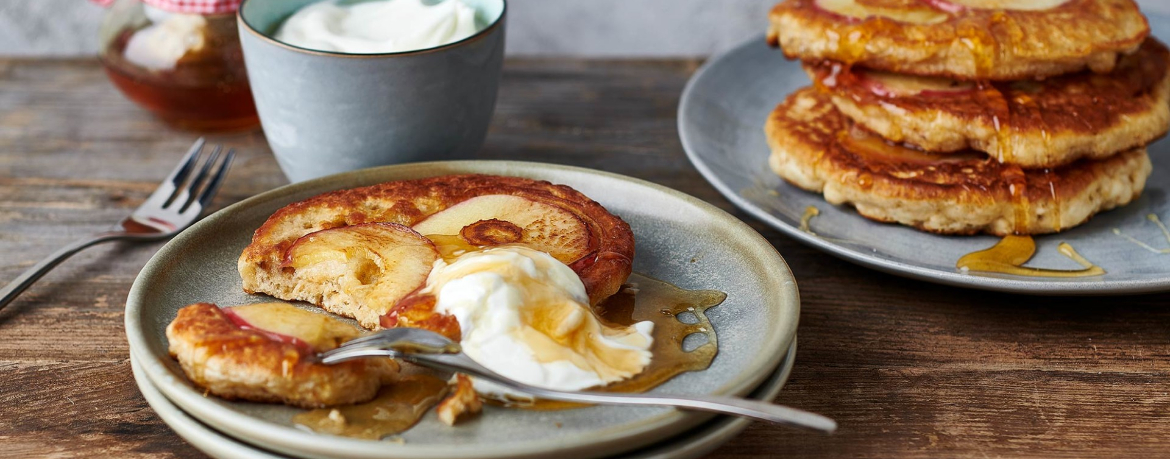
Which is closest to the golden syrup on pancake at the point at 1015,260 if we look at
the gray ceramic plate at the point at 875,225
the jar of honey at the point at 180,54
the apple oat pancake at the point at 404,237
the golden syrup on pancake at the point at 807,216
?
the gray ceramic plate at the point at 875,225

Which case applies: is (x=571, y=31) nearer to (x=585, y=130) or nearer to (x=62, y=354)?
(x=585, y=130)

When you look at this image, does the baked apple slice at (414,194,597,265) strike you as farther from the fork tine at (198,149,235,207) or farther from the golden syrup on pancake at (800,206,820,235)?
the fork tine at (198,149,235,207)

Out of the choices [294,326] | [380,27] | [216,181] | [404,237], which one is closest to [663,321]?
[404,237]

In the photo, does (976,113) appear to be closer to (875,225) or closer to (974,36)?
(974,36)

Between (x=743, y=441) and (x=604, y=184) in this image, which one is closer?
(x=743, y=441)

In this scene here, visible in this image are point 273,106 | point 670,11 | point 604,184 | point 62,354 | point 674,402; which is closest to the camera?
point 674,402

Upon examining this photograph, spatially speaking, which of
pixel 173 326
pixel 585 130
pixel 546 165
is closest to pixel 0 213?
pixel 173 326

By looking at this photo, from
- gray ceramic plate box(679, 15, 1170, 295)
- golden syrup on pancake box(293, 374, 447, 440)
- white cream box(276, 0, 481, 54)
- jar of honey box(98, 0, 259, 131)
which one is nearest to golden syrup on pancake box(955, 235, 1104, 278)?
gray ceramic plate box(679, 15, 1170, 295)

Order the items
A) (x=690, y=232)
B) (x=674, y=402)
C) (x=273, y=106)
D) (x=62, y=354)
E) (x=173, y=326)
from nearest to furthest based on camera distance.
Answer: (x=674, y=402) → (x=173, y=326) → (x=62, y=354) → (x=690, y=232) → (x=273, y=106)

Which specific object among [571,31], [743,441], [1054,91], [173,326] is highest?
[1054,91]
